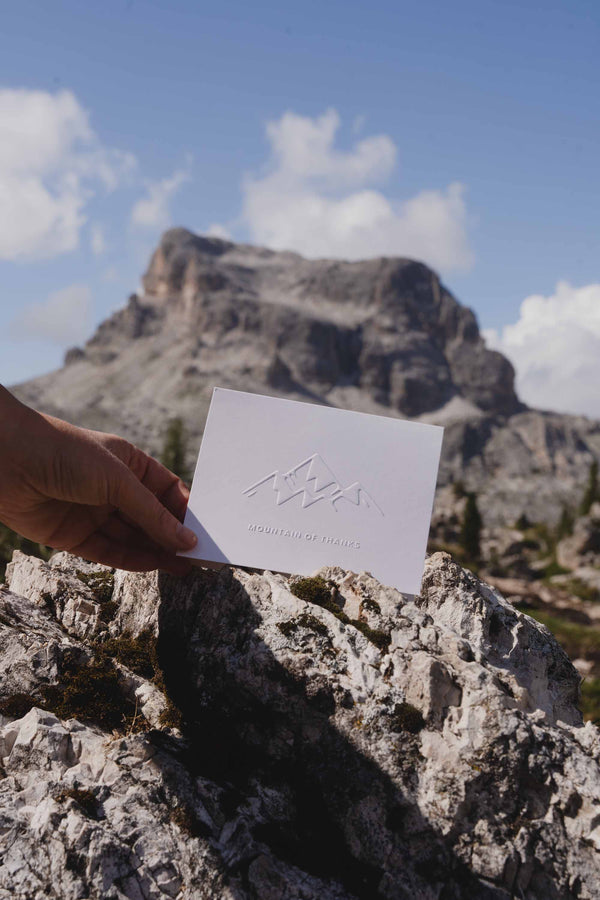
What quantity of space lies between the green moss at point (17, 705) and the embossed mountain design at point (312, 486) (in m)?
2.60

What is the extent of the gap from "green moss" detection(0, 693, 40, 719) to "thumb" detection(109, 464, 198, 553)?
171 cm

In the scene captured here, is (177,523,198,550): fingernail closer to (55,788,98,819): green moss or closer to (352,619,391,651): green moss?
(352,619,391,651): green moss

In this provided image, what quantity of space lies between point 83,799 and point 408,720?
99.0 inches

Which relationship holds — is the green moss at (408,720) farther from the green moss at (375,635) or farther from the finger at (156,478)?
the finger at (156,478)

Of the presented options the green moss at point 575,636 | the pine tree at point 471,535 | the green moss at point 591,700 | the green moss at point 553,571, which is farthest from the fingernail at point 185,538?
the green moss at point 553,571

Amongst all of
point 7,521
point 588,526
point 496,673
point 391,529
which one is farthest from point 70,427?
point 588,526

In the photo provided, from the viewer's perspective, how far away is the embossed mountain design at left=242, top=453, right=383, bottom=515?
6.57m

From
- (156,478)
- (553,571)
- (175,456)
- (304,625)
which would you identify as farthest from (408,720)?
(553,571)

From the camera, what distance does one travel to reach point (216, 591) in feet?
21.5

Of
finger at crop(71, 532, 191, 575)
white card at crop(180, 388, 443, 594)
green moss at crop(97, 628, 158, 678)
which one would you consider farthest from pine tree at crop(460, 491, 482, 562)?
green moss at crop(97, 628, 158, 678)

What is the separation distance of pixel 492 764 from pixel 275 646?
1.98 metres

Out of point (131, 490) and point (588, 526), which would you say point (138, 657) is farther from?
point (588, 526)

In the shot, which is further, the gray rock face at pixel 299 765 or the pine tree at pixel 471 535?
the pine tree at pixel 471 535

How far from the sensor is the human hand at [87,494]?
19.0 feet
